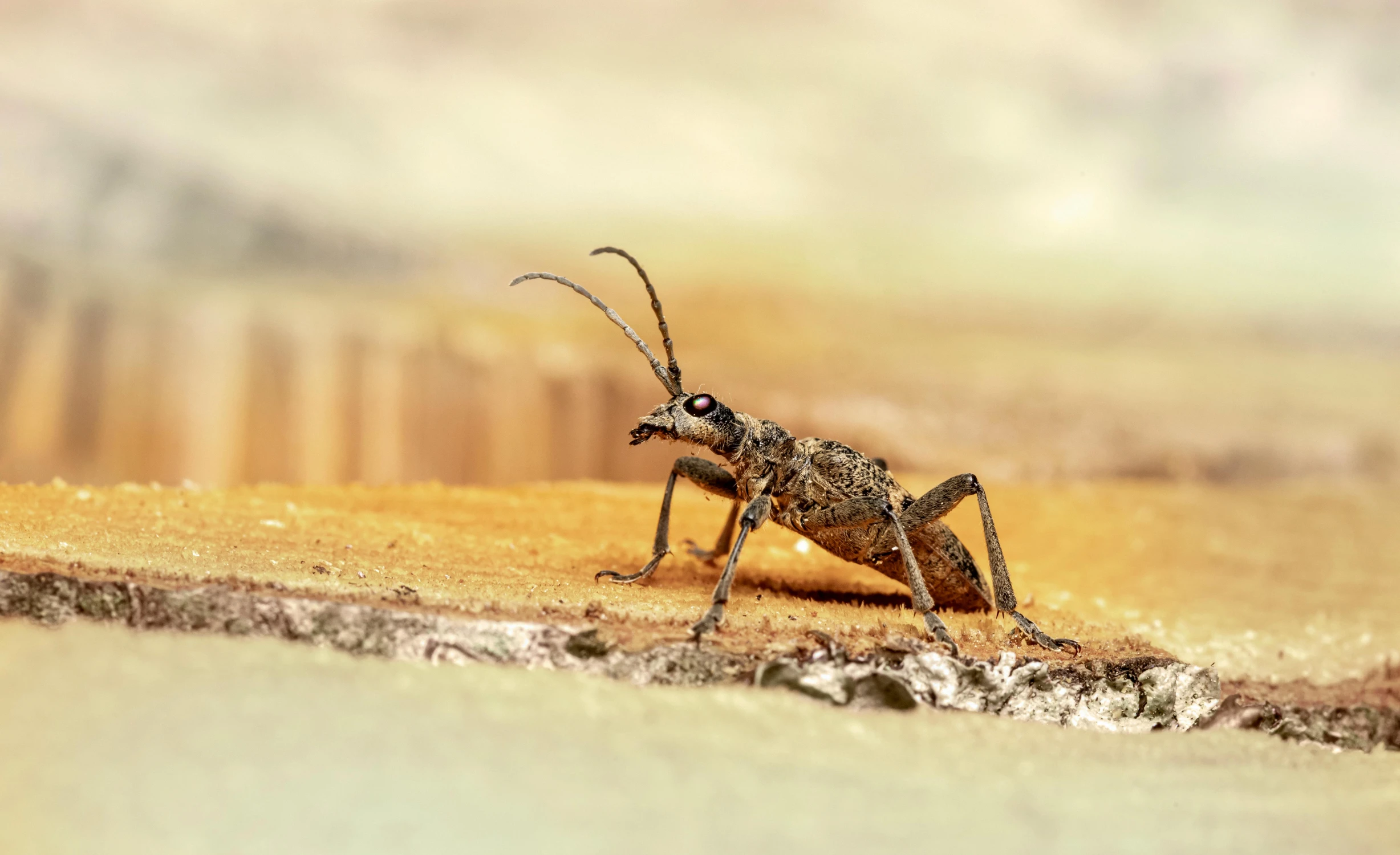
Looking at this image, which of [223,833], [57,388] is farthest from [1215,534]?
[57,388]

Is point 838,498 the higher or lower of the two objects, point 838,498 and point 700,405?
the lower

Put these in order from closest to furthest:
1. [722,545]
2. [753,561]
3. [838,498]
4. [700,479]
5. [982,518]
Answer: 1. [982,518]
2. [838,498]
3. [700,479]
4. [722,545]
5. [753,561]

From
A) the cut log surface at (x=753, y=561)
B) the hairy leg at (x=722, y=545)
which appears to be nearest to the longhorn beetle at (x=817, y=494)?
the cut log surface at (x=753, y=561)

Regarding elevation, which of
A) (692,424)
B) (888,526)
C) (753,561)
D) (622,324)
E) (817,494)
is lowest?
(753,561)

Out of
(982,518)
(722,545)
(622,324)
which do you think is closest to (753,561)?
(722,545)

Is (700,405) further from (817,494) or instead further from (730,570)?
(730,570)

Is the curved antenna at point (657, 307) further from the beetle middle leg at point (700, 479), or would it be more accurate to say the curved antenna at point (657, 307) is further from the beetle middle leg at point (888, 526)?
the beetle middle leg at point (888, 526)

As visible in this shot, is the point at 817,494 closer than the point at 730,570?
No

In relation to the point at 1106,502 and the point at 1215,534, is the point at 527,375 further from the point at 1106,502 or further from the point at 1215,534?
the point at 1215,534
